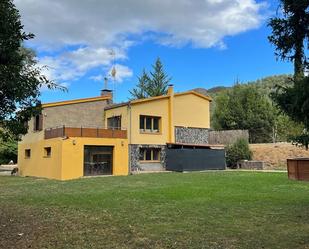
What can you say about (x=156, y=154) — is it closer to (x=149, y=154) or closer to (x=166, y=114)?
(x=149, y=154)

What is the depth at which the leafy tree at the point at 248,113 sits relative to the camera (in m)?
61.1

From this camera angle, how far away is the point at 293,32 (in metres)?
6.99

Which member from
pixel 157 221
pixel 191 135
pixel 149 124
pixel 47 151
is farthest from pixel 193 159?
pixel 157 221

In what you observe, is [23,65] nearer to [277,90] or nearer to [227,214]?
[277,90]

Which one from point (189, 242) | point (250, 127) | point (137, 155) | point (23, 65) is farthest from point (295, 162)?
point (250, 127)

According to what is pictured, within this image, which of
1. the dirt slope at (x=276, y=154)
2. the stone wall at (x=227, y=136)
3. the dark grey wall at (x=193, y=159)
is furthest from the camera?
the stone wall at (x=227, y=136)

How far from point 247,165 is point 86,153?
17.4 metres

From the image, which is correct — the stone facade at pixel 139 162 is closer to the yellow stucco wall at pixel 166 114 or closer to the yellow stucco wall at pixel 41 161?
the yellow stucco wall at pixel 166 114

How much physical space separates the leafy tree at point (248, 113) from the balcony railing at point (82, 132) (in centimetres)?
3112

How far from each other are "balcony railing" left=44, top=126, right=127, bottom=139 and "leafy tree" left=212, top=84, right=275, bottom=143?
102ft

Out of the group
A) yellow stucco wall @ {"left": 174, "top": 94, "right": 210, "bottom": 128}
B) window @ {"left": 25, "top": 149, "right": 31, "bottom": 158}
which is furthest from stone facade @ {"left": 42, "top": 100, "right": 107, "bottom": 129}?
yellow stucco wall @ {"left": 174, "top": 94, "right": 210, "bottom": 128}

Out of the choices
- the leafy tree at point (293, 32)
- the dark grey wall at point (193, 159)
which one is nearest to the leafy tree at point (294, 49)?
the leafy tree at point (293, 32)

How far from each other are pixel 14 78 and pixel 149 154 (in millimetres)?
30324

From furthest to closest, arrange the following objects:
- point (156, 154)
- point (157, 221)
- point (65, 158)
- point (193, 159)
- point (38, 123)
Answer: point (156, 154)
point (193, 159)
point (38, 123)
point (65, 158)
point (157, 221)
